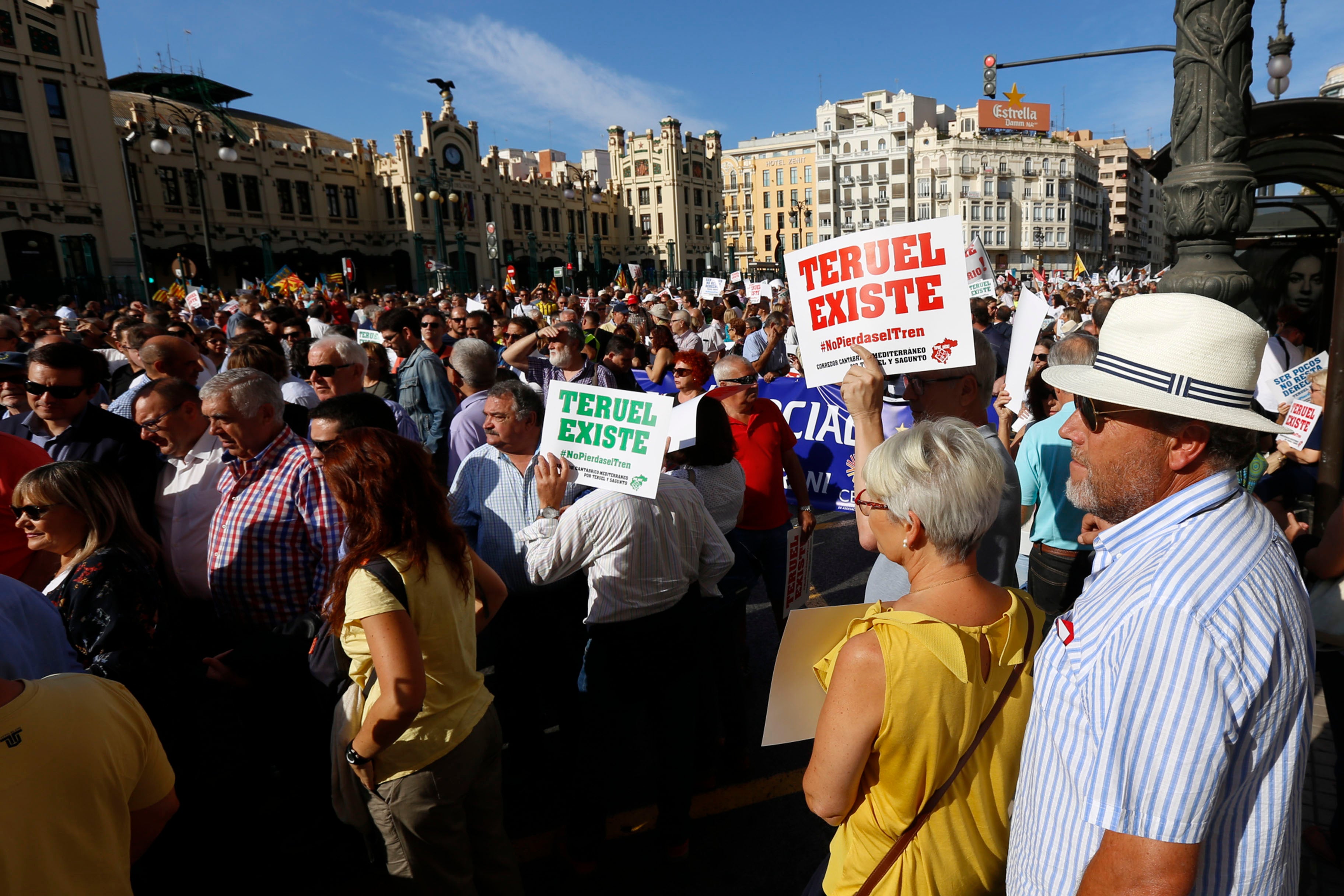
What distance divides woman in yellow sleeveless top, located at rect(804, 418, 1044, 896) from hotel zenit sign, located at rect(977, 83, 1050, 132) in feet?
294

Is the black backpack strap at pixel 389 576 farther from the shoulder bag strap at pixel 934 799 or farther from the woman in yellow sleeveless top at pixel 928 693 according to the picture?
the shoulder bag strap at pixel 934 799

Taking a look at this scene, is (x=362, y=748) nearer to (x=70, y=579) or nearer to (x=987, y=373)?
(x=70, y=579)

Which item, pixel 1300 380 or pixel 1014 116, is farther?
pixel 1014 116

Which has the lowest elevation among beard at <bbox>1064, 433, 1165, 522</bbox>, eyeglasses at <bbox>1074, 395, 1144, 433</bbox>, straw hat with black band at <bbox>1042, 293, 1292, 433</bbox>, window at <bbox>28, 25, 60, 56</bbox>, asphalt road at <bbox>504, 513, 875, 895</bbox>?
asphalt road at <bbox>504, 513, 875, 895</bbox>

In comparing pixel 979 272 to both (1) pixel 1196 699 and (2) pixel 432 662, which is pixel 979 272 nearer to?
(2) pixel 432 662

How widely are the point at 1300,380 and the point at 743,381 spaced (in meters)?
3.18

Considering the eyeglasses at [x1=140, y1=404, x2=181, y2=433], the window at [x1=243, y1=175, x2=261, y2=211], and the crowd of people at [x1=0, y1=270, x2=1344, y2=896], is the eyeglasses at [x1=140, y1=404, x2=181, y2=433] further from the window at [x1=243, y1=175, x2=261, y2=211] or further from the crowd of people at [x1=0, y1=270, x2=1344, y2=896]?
the window at [x1=243, y1=175, x2=261, y2=211]

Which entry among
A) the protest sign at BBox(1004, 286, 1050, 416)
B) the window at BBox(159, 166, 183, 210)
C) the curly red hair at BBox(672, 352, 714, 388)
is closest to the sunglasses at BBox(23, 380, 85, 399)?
the curly red hair at BBox(672, 352, 714, 388)

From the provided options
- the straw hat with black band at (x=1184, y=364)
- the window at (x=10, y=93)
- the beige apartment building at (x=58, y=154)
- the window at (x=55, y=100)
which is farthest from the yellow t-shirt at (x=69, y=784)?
the window at (x=55, y=100)

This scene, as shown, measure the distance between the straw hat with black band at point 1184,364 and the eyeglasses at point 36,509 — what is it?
3028 millimetres

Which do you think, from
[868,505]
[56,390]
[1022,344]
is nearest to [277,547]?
[56,390]

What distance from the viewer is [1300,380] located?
168 inches

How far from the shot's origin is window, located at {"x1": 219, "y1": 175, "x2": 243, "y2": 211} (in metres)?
40.8

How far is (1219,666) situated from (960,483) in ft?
2.13
